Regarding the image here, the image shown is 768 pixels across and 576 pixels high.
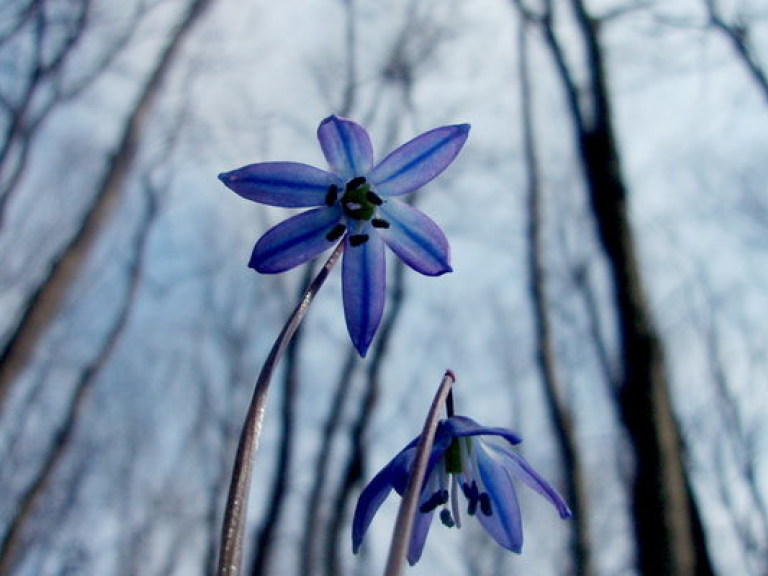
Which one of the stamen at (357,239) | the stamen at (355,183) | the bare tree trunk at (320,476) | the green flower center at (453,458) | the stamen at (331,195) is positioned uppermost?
the bare tree trunk at (320,476)

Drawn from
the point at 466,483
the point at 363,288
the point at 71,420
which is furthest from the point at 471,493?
the point at 71,420

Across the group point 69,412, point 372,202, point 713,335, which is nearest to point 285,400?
point 69,412

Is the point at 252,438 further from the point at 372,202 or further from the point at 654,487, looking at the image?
the point at 654,487

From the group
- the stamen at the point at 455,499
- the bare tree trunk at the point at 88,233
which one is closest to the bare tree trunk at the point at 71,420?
the bare tree trunk at the point at 88,233

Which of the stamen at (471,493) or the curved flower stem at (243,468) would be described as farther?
the stamen at (471,493)

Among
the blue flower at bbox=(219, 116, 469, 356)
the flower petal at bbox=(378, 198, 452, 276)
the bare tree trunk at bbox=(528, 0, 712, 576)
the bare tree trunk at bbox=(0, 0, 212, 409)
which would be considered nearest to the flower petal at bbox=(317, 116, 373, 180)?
the blue flower at bbox=(219, 116, 469, 356)

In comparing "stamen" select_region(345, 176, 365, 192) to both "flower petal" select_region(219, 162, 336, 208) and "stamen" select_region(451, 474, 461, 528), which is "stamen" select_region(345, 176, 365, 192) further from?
"stamen" select_region(451, 474, 461, 528)

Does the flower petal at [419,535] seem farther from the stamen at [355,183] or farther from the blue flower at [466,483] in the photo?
the stamen at [355,183]
